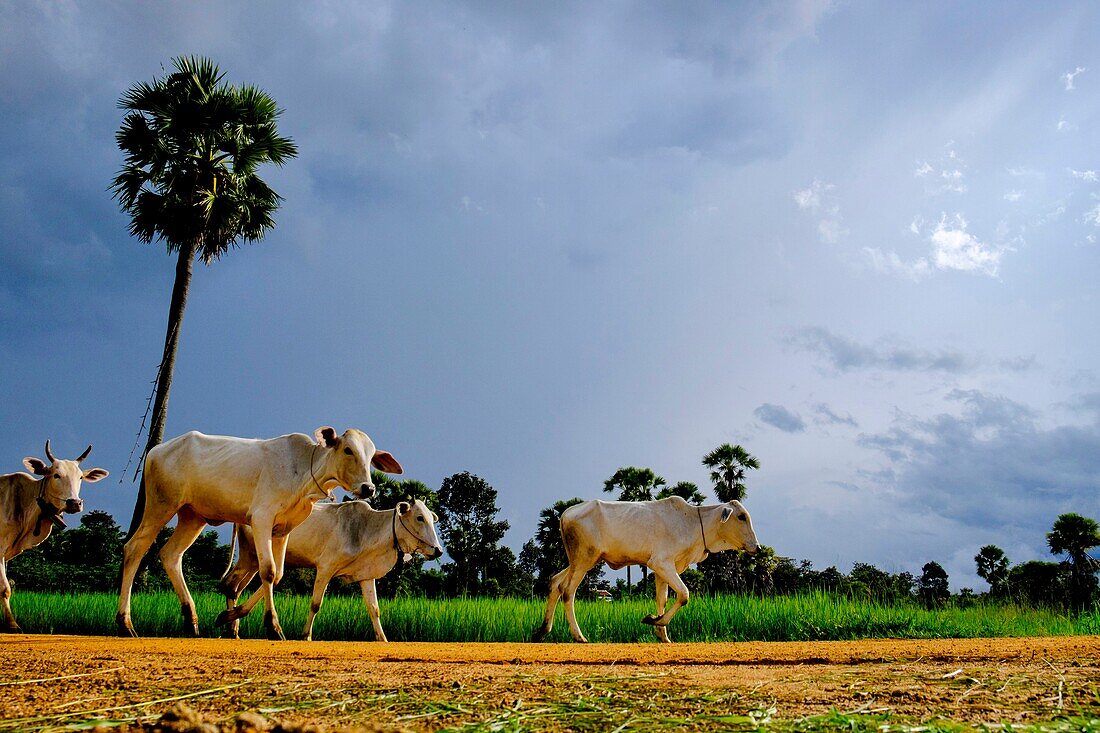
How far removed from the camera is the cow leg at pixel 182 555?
29.8 ft

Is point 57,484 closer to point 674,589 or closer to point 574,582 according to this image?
point 574,582

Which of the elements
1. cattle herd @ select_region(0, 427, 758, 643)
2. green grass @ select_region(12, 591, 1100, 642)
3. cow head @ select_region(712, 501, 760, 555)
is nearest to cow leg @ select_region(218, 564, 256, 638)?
cattle herd @ select_region(0, 427, 758, 643)

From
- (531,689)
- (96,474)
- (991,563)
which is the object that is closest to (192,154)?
(96,474)

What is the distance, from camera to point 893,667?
5172mm

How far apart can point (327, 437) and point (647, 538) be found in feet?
16.6

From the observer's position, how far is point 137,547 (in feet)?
31.0

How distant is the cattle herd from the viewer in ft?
28.6

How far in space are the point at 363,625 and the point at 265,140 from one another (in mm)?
14250

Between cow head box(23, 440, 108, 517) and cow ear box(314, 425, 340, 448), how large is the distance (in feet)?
14.5

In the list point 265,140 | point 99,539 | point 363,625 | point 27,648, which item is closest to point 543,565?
point 99,539

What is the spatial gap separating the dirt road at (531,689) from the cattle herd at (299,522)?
284 cm

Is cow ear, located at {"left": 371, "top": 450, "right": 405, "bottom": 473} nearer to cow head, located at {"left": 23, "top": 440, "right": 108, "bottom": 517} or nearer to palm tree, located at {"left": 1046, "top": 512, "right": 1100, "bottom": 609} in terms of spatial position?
cow head, located at {"left": 23, "top": 440, "right": 108, "bottom": 517}

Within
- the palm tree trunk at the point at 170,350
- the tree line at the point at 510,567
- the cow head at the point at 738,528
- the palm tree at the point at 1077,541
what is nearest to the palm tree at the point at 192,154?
the palm tree trunk at the point at 170,350

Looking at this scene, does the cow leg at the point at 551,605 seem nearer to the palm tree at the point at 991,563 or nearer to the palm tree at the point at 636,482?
the palm tree at the point at 636,482
